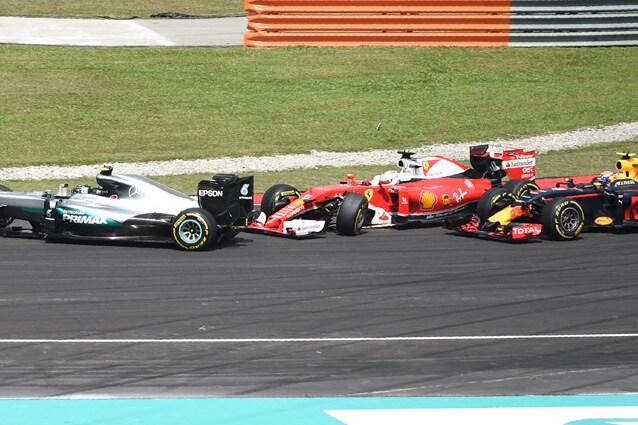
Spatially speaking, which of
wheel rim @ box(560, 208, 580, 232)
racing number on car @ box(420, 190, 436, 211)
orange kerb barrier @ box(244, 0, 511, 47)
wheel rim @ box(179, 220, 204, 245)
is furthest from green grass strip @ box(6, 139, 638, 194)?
orange kerb barrier @ box(244, 0, 511, 47)

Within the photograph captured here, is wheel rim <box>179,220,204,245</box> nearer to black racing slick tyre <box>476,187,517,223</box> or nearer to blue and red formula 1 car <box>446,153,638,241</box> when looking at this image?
blue and red formula 1 car <box>446,153,638,241</box>

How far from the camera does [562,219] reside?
1572 cm

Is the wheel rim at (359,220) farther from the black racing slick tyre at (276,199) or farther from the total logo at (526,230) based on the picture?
the total logo at (526,230)

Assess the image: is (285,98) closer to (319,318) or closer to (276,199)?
(276,199)

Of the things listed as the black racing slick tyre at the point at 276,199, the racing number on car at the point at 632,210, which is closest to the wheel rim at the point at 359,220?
the black racing slick tyre at the point at 276,199

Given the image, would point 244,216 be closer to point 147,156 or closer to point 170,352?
point 170,352

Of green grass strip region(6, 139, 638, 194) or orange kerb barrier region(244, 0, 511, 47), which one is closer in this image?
green grass strip region(6, 139, 638, 194)

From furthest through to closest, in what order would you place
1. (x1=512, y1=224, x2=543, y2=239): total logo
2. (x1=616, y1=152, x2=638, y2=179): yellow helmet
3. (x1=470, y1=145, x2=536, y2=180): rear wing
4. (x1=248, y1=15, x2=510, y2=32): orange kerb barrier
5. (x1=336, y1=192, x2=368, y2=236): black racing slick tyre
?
1. (x1=248, y1=15, x2=510, y2=32): orange kerb barrier
2. (x1=470, y1=145, x2=536, y2=180): rear wing
3. (x1=616, y1=152, x2=638, y2=179): yellow helmet
4. (x1=336, y1=192, x2=368, y2=236): black racing slick tyre
5. (x1=512, y1=224, x2=543, y2=239): total logo

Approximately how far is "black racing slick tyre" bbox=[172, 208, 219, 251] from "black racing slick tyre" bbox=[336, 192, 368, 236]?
204 centimetres

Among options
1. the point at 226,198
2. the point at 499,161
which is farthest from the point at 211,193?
the point at 499,161

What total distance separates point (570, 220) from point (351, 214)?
3.06 m

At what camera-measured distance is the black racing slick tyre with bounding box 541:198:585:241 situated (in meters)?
15.6

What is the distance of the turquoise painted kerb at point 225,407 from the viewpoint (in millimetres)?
8578

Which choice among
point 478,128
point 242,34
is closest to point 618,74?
point 478,128
